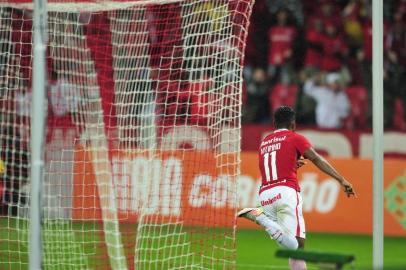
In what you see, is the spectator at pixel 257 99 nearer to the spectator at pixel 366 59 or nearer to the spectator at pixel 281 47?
the spectator at pixel 281 47

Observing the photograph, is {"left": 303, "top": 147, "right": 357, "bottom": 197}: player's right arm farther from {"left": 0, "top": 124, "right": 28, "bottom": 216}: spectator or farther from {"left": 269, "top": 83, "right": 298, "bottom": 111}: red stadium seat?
{"left": 269, "top": 83, "right": 298, "bottom": 111}: red stadium seat

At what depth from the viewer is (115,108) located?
1102 centimetres

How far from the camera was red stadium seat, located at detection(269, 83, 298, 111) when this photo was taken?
17.3m

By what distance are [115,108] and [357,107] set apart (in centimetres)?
707

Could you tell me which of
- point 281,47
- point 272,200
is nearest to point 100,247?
point 272,200

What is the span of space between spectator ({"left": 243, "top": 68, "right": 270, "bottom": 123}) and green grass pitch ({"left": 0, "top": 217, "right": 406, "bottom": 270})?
11.2ft

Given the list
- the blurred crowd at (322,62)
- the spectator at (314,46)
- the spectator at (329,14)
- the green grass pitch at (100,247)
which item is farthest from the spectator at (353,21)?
the green grass pitch at (100,247)

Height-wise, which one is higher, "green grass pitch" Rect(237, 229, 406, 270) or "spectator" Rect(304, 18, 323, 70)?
"spectator" Rect(304, 18, 323, 70)

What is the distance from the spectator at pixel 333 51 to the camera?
18.1m

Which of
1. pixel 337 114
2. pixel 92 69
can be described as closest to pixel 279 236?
pixel 92 69

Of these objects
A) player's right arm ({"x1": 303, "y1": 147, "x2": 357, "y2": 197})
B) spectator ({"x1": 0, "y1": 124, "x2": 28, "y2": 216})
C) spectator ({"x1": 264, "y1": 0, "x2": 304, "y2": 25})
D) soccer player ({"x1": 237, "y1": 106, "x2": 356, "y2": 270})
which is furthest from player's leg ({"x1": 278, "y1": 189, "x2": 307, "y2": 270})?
spectator ({"x1": 264, "y1": 0, "x2": 304, "y2": 25})

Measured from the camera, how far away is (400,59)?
18578 millimetres

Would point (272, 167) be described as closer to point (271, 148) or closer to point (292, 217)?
point (271, 148)

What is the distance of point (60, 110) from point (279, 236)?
11.9ft
